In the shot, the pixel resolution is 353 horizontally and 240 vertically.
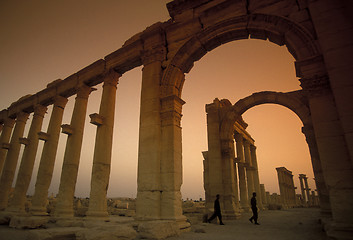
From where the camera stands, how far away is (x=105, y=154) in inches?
385

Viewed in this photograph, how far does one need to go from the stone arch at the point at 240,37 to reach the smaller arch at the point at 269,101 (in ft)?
25.2

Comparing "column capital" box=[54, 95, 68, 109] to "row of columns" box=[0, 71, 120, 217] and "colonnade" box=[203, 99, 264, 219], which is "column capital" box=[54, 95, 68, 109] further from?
"colonnade" box=[203, 99, 264, 219]

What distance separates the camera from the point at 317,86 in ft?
19.4

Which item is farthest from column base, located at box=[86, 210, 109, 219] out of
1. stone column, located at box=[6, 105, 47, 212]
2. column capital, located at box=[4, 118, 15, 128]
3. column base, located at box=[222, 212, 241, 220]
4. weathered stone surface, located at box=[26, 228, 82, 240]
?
column capital, located at box=[4, 118, 15, 128]

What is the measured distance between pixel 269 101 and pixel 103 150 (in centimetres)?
1293

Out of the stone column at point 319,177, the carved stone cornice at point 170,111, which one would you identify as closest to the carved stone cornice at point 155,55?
the carved stone cornice at point 170,111

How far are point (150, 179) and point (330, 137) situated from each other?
5806mm

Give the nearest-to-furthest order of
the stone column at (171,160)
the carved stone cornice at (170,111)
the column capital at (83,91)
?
the stone column at (171,160) → the carved stone cornice at (170,111) → the column capital at (83,91)

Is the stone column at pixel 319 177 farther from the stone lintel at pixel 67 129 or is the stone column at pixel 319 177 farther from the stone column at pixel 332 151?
the stone lintel at pixel 67 129

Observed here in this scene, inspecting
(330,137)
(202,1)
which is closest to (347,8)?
(330,137)

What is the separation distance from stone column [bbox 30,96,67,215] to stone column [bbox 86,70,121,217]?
16.2 ft

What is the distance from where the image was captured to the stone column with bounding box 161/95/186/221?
23.4ft

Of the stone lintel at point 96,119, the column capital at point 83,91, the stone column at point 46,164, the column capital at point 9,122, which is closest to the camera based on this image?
the stone lintel at point 96,119

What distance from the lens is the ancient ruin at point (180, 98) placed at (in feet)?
17.3
